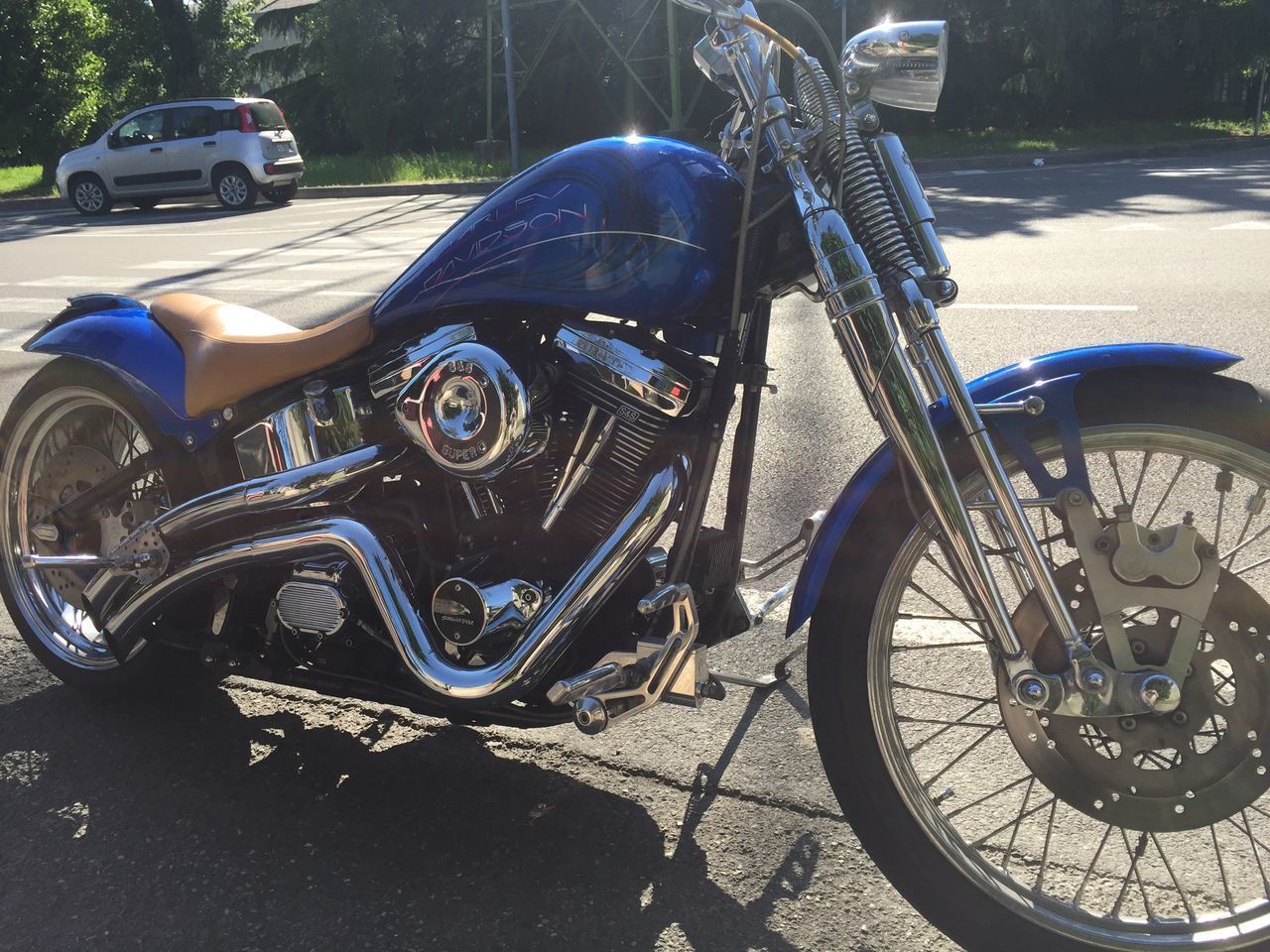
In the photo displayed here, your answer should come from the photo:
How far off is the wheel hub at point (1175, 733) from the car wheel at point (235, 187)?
61.0 ft

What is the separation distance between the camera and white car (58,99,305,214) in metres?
18.7

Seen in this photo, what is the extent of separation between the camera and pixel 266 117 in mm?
18953

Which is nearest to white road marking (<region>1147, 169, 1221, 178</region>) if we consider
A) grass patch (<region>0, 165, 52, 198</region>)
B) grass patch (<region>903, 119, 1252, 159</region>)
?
grass patch (<region>903, 119, 1252, 159</region>)

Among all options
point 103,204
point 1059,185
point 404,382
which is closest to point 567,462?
point 404,382

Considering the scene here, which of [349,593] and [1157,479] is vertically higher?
[1157,479]

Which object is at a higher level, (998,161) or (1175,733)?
(998,161)

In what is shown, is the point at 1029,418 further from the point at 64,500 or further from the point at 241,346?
the point at 64,500

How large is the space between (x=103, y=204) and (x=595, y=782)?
1982 cm

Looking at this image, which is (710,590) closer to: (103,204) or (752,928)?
(752,928)

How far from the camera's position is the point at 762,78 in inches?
79.8

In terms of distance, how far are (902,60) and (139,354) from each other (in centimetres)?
187

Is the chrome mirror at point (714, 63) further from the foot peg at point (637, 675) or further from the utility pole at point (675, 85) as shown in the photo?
the utility pole at point (675, 85)

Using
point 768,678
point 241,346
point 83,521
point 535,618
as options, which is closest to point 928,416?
point 535,618

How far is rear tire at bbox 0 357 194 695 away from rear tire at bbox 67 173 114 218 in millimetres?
18442
